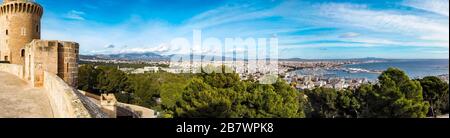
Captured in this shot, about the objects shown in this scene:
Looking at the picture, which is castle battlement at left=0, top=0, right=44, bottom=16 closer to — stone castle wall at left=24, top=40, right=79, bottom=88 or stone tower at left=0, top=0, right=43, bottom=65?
stone tower at left=0, top=0, right=43, bottom=65

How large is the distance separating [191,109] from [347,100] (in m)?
14.1

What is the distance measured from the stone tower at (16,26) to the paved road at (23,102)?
2123 centimetres

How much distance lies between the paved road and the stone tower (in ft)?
69.7

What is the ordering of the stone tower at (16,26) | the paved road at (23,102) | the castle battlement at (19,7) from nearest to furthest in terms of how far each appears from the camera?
the paved road at (23,102)
the castle battlement at (19,7)
the stone tower at (16,26)

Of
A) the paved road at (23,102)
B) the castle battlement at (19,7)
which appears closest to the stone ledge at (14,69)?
the paved road at (23,102)

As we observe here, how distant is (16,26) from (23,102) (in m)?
25.1

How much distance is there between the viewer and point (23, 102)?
8.62 metres

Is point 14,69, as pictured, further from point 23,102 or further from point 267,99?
point 267,99

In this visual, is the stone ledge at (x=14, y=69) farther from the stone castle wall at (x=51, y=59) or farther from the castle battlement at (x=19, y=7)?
the castle battlement at (x=19, y=7)

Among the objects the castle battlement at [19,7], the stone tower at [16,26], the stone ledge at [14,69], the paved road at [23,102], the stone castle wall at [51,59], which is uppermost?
the castle battlement at [19,7]

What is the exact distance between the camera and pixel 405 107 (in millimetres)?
17625

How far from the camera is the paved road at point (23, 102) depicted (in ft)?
24.6
